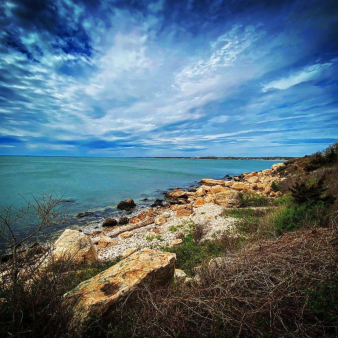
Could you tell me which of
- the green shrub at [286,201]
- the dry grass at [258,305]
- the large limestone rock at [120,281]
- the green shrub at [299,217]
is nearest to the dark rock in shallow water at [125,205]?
the green shrub at [286,201]

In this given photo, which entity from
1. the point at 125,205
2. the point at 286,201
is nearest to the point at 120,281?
the point at 286,201

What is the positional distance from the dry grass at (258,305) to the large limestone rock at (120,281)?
0.27 m

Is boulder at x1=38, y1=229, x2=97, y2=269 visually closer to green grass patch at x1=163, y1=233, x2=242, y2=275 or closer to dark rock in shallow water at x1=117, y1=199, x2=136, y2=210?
green grass patch at x1=163, y1=233, x2=242, y2=275

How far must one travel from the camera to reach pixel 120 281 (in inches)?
144

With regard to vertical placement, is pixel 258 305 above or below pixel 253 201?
above

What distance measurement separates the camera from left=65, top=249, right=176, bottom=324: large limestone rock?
3007mm

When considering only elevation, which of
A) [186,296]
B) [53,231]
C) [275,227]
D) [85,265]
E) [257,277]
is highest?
[257,277]

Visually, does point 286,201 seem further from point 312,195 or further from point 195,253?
point 195,253

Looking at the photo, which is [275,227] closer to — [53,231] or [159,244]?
[159,244]

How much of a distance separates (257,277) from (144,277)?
2243mm

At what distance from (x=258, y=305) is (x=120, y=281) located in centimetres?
262

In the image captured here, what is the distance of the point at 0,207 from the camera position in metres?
16.2

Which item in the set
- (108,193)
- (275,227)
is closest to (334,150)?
(275,227)

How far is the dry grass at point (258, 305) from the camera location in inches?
88.0
